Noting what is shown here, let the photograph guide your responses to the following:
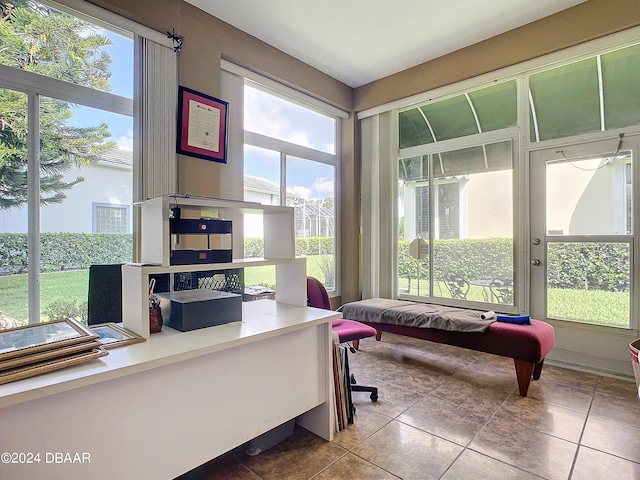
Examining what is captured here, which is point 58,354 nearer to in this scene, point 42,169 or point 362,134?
point 42,169

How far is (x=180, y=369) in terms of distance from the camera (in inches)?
52.6

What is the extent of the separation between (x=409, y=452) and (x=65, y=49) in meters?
3.36

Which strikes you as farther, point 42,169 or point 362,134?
point 362,134

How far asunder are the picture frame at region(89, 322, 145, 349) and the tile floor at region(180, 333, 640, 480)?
2.20 feet

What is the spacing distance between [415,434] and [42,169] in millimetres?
2913

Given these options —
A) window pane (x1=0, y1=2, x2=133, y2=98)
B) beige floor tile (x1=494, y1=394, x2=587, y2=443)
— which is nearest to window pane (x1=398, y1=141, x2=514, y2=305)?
beige floor tile (x1=494, y1=394, x2=587, y2=443)

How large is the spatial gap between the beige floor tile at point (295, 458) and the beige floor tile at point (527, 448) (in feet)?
2.61

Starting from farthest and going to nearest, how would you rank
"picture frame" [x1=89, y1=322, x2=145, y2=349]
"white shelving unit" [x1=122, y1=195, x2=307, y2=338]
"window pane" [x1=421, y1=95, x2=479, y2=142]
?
"window pane" [x1=421, y1=95, x2=479, y2=142] → "white shelving unit" [x1=122, y1=195, x2=307, y2=338] → "picture frame" [x1=89, y1=322, x2=145, y2=349]

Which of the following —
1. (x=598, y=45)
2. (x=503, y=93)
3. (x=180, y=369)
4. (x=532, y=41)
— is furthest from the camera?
(x=503, y=93)

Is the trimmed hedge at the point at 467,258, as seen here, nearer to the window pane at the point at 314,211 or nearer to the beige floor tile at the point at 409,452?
the window pane at the point at 314,211

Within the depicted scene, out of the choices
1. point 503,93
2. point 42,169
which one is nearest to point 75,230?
point 42,169

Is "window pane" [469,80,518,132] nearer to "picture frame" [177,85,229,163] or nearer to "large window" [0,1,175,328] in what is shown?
"picture frame" [177,85,229,163]

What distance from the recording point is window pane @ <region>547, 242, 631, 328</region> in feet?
9.37

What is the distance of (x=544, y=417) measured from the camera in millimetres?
2111
